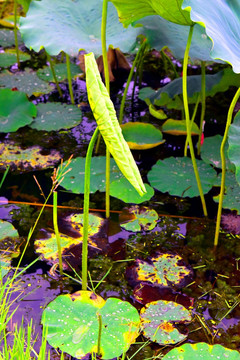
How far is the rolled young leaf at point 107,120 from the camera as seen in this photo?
1262 millimetres

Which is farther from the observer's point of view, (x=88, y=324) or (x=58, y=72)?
(x=58, y=72)

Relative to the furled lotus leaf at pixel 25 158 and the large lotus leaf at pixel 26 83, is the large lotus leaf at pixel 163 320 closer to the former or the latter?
the furled lotus leaf at pixel 25 158

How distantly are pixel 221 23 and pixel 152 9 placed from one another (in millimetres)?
314

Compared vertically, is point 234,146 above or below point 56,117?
above

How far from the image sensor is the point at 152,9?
1.81 metres

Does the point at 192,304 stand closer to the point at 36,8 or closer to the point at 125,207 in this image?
the point at 125,207

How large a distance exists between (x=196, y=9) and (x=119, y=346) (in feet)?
3.92

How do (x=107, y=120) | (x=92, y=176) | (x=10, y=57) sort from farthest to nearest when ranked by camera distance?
(x=10, y=57)
(x=92, y=176)
(x=107, y=120)

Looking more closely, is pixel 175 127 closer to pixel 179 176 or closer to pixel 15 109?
pixel 179 176

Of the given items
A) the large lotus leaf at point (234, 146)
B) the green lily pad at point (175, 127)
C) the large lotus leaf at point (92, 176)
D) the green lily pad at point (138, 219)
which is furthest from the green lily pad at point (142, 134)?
the large lotus leaf at point (234, 146)

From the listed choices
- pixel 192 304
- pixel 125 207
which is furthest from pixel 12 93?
pixel 192 304

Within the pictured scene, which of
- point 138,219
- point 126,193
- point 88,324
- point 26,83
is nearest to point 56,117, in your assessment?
point 26,83

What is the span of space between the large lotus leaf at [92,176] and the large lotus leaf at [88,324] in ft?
2.33

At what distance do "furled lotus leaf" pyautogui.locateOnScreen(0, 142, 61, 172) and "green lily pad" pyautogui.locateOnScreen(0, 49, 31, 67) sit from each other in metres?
1.12
